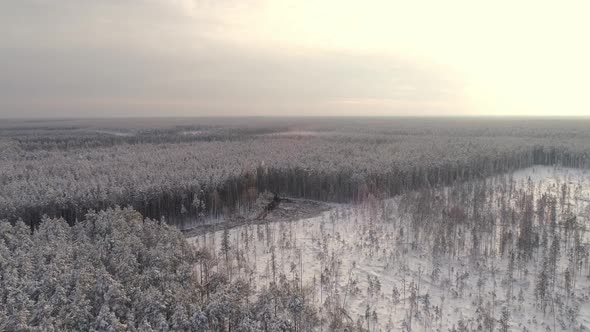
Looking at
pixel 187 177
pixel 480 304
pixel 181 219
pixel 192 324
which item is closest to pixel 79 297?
pixel 192 324

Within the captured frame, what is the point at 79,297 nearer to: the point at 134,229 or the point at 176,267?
the point at 176,267

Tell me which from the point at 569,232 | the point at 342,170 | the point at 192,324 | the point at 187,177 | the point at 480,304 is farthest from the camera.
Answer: the point at 342,170

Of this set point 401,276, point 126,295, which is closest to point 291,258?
point 401,276

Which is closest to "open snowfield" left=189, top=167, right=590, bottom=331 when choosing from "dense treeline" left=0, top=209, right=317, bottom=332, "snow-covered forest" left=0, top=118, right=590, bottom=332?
"snow-covered forest" left=0, top=118, right=590, bottom=332

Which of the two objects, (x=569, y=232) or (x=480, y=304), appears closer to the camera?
(x=480, y=304)

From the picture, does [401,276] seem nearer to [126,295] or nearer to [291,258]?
[291,258]

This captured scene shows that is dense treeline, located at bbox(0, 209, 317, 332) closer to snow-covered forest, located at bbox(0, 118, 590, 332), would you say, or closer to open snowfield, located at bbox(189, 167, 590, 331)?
snow-covered forest, located at bbox(0, 118, 590, 332)
